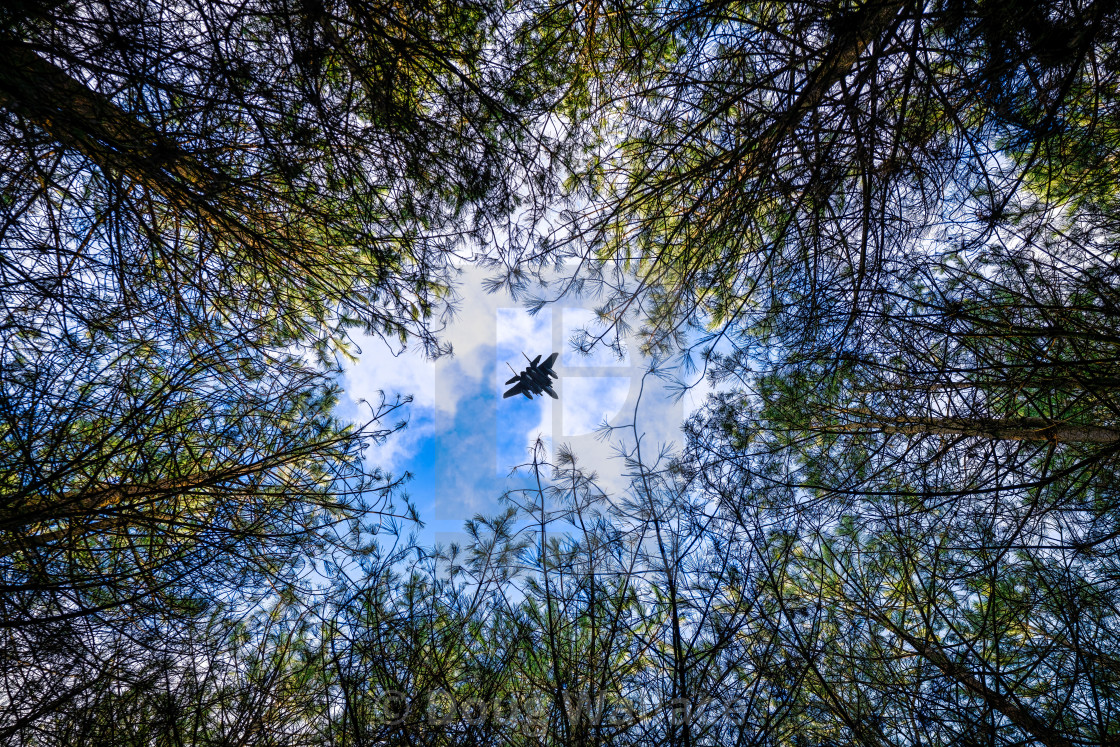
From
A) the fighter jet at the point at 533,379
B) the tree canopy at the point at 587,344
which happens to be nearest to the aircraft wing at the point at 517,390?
the fighter jet at the point at 533,379

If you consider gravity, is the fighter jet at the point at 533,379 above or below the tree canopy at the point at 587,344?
above

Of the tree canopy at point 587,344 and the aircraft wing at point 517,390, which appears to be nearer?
the tree canopy at point 587,344

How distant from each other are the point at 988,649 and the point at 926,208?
3813 mm

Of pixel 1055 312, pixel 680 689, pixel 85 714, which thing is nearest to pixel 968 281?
pixel 1055 312

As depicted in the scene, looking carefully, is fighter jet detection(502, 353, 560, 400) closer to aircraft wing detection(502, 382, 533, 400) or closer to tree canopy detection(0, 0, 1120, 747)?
aircraft wing detection(502, 382, 533, 400)

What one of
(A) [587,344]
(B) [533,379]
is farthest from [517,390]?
(A) [587,344]

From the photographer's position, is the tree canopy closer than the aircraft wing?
Yes

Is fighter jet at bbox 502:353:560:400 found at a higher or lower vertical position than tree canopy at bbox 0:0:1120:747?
Result: higher

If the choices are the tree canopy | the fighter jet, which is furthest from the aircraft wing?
the tree canopy

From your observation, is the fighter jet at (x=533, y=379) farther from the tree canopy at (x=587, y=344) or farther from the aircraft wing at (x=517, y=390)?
the tree canopy at (x=587, y=344)

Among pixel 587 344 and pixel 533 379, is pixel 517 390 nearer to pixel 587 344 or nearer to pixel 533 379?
pixel 533 379

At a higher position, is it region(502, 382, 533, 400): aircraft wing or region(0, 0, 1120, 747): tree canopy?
region(502, 382, 533, 400): aircraft wing

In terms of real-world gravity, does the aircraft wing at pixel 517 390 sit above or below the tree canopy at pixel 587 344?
above

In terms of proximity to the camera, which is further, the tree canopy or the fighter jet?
the fighter jet
